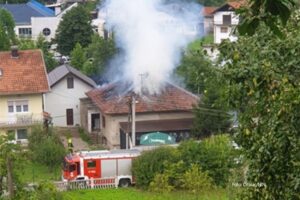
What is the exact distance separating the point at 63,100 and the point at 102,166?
23.7ft

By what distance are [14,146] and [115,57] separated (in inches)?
589

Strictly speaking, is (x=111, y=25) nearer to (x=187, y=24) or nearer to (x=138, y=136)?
(x=187, y=24)

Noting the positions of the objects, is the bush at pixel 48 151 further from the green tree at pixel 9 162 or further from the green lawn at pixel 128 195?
the green tree at pixel 9 162

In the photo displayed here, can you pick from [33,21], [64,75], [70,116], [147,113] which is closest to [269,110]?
[147,113]

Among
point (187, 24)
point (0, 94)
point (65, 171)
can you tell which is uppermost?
point (187, 24)

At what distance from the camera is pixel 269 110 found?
5027mm

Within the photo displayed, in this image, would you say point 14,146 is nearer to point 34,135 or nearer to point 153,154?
point 153,154

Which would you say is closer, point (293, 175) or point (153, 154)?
point (293, 175)

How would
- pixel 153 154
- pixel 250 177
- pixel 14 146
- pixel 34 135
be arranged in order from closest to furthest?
pixel 250 177 → pixel 14 146 → pixel 153 154 → pixel 34 135

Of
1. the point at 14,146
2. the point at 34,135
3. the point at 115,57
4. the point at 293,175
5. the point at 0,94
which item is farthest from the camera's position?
the point at 115,57

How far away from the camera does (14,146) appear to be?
475 inches

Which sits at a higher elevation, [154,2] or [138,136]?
[154,2]

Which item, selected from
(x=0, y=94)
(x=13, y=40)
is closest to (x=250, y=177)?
(x=0, y=94)

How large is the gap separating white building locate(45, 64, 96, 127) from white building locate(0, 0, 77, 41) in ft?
43.7
